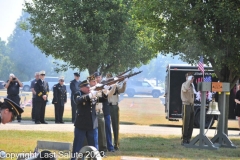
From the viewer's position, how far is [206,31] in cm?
1712

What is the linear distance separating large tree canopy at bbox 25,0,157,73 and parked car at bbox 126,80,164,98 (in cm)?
3154

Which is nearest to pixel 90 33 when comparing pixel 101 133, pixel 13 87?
pixel 13 87

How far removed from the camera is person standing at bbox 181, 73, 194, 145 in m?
16.8

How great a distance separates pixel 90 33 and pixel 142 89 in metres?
34.9

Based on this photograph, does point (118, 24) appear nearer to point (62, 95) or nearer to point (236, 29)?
Result: point (62, 95)

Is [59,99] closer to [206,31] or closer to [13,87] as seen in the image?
[13,87]

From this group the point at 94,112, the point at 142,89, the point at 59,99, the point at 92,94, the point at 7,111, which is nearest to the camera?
the point at 7,111

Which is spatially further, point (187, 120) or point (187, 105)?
point (187, 120)

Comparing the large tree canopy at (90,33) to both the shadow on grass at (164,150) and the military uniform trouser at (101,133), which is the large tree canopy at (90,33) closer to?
the shadow on grass at (164,150)

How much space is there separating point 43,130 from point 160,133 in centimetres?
405

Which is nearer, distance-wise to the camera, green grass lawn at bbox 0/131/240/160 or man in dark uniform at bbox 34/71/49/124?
green grass lawn at bbox 0/131/240/160

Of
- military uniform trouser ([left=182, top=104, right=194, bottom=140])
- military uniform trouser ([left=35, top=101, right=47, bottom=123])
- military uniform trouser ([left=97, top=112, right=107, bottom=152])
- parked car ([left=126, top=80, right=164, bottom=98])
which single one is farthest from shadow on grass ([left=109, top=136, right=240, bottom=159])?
parked car ([left=126, top=80, right=164, bottom=98])

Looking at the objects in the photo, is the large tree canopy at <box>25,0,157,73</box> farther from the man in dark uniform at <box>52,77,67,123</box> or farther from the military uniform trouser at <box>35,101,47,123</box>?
the military uniform trouser at <box>35,101,47,123</box>

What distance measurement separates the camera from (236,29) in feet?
55.9
